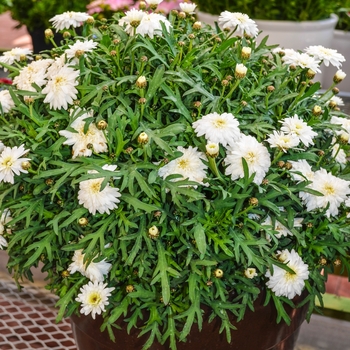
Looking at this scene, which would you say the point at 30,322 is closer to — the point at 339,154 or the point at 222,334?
the point at 222,334

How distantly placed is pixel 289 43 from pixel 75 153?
1.10 meters

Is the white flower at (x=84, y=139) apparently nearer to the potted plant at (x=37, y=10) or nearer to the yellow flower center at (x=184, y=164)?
the yellow flower center at (x=184, y=164)

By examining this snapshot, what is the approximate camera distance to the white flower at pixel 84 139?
0.78m

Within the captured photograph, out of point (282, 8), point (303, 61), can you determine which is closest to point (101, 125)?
point (303, 61)

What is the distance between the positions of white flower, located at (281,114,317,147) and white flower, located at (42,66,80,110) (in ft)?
0.98

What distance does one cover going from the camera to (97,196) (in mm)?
735

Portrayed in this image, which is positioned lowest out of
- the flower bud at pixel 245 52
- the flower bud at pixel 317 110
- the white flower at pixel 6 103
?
the white flower at pixel 6 103

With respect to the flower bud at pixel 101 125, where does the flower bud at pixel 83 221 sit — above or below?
below

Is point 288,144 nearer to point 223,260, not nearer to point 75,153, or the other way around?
point 223,260

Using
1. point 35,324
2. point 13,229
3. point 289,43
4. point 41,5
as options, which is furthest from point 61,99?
point 41,5

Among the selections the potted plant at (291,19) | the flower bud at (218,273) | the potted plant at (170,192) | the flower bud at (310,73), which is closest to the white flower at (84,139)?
the potted plant at (170,192)

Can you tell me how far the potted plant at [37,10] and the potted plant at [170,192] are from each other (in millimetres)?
1241

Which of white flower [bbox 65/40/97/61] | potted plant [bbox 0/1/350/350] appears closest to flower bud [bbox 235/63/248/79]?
potted plant [bbox 0/1/350/350]

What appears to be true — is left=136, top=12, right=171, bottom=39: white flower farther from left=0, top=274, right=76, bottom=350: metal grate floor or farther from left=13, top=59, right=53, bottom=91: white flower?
left=0, top=274, right=76, bottom=350: metal grate floor
